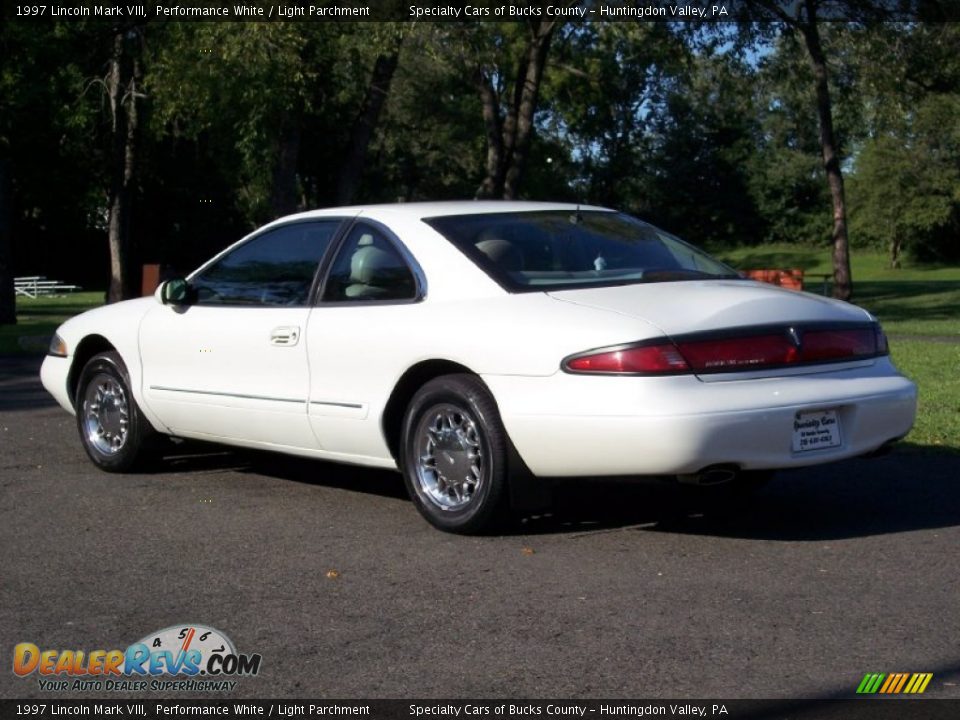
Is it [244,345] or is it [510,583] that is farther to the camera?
[244,345]

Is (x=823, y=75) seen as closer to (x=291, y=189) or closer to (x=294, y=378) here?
(x=291, y=189)

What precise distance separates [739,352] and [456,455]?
1.38 m

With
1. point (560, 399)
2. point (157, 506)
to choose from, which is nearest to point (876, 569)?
point (560, 399)

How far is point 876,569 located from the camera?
584 cm

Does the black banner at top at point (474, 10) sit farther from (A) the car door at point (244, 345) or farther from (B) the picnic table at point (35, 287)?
(B) the picnic table at point (35, 287)

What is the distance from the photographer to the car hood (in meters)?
6.06

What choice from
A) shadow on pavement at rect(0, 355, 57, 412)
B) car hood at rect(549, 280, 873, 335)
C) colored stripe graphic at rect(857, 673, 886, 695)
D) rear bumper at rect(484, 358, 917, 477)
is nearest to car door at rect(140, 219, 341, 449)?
rear bumper at rect(484, 358, 917, 477)

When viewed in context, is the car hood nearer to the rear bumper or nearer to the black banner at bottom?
the rear bumper

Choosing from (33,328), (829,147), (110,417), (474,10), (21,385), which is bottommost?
(33,328)

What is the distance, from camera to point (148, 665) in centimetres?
470

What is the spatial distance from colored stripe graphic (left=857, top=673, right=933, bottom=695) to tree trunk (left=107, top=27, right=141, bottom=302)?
21574 mm

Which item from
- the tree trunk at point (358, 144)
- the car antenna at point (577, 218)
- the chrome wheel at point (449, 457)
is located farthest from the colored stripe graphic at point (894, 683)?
the tree trunk at point (358, 144)

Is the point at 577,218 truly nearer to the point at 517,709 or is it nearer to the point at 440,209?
the point at 440,209

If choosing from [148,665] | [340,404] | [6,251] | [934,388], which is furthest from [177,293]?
[6,251]
